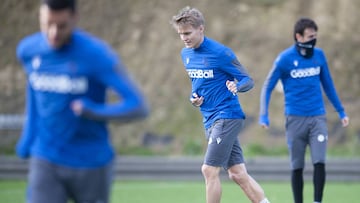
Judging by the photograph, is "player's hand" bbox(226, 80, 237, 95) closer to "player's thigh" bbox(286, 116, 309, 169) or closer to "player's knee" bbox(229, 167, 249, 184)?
"player's knee" bbox(229, 167, 249, 184)

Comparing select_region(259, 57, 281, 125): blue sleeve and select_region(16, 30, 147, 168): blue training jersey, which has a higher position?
select_region(16, 30, 147, 168): blue training jersey

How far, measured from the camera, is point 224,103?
31.5 feet

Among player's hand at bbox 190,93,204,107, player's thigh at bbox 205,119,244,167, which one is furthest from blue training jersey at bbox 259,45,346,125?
player's hand at bbox 190,93,204,107

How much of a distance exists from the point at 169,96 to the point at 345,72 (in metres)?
4.63

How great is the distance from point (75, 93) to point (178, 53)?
17190 millimetres

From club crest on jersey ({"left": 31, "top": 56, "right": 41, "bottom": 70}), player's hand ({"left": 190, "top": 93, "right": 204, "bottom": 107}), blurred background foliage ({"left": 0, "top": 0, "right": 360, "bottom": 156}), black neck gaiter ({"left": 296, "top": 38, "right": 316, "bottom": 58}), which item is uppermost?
club crest on jersey ({"left": 31, "top": 56, "right": 41, "bottom": 70})

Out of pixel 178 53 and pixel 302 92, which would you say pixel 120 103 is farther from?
pixel 178 53

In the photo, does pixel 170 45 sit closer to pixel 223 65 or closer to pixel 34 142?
pixel 223 65

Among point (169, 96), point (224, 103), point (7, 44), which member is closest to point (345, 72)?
point (169, 96)

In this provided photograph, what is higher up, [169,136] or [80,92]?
[80,92]

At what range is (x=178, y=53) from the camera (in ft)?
76.4

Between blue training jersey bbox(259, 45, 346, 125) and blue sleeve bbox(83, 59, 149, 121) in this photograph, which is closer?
blue sleeve bbox(83, 59, 149, 121)

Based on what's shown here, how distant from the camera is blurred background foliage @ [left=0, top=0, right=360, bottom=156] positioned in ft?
70.9

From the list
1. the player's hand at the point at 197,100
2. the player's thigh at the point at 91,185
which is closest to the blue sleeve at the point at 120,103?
the player's thigh at the point at 91,185
